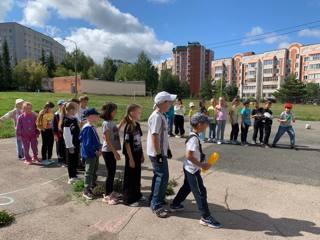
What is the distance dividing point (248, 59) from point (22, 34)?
8357 cm

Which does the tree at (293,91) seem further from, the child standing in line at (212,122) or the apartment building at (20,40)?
the apartment building at (20,40)

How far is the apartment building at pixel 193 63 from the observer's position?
407 feet

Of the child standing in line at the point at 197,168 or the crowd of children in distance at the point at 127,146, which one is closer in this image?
the child standing in line at the point at 197,168

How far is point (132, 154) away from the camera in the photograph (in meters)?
5.07

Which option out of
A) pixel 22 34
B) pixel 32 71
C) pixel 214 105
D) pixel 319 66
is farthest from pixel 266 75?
pixel 214 105

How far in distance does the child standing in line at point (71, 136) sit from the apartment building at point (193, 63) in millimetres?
115019

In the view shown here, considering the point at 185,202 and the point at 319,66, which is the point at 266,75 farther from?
the point at 185,202

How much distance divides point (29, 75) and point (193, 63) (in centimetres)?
6025

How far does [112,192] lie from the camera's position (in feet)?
17.7

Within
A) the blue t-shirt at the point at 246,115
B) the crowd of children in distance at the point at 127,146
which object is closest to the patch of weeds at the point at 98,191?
the crowd of children in distance at the point at 127,146

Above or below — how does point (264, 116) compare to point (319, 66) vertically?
below

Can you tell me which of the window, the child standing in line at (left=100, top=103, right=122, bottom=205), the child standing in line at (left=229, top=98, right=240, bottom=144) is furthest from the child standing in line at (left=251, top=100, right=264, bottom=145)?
the window

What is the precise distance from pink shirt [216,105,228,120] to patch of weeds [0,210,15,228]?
8500 mm

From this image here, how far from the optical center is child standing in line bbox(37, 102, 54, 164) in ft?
26.2
